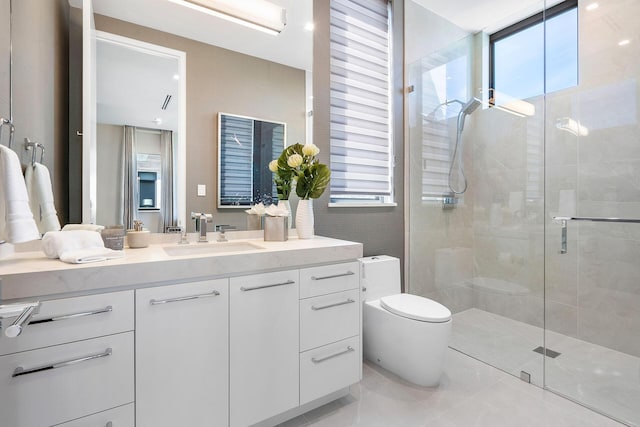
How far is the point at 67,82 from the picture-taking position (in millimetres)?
1437

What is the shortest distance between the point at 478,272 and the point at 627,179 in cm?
122

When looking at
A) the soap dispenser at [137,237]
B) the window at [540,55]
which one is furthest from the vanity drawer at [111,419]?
the window at [540,55]

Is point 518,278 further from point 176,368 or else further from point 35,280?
point 35,280

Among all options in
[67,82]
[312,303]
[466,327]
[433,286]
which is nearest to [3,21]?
[67,82]

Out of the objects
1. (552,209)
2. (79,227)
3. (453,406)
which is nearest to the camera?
(79,227)

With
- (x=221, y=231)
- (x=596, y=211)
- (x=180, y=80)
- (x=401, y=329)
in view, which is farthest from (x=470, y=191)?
(x=180, y=80)

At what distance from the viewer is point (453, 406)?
1.64 m

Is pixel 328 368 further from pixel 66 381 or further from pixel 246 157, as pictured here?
pixel 246 157

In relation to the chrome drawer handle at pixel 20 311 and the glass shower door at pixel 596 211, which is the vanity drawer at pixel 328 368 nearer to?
the chrome drawer handle at pixel 20 311

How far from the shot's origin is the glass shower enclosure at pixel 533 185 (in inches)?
79.4

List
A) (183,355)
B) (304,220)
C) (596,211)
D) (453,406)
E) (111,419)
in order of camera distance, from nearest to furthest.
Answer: (111,419) < (183,355) < (453,406) < (304,220) < (596,211)

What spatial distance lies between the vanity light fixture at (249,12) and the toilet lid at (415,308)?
188 centimetres

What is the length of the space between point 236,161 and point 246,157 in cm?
7

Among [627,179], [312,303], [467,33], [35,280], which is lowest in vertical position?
[312,303]
